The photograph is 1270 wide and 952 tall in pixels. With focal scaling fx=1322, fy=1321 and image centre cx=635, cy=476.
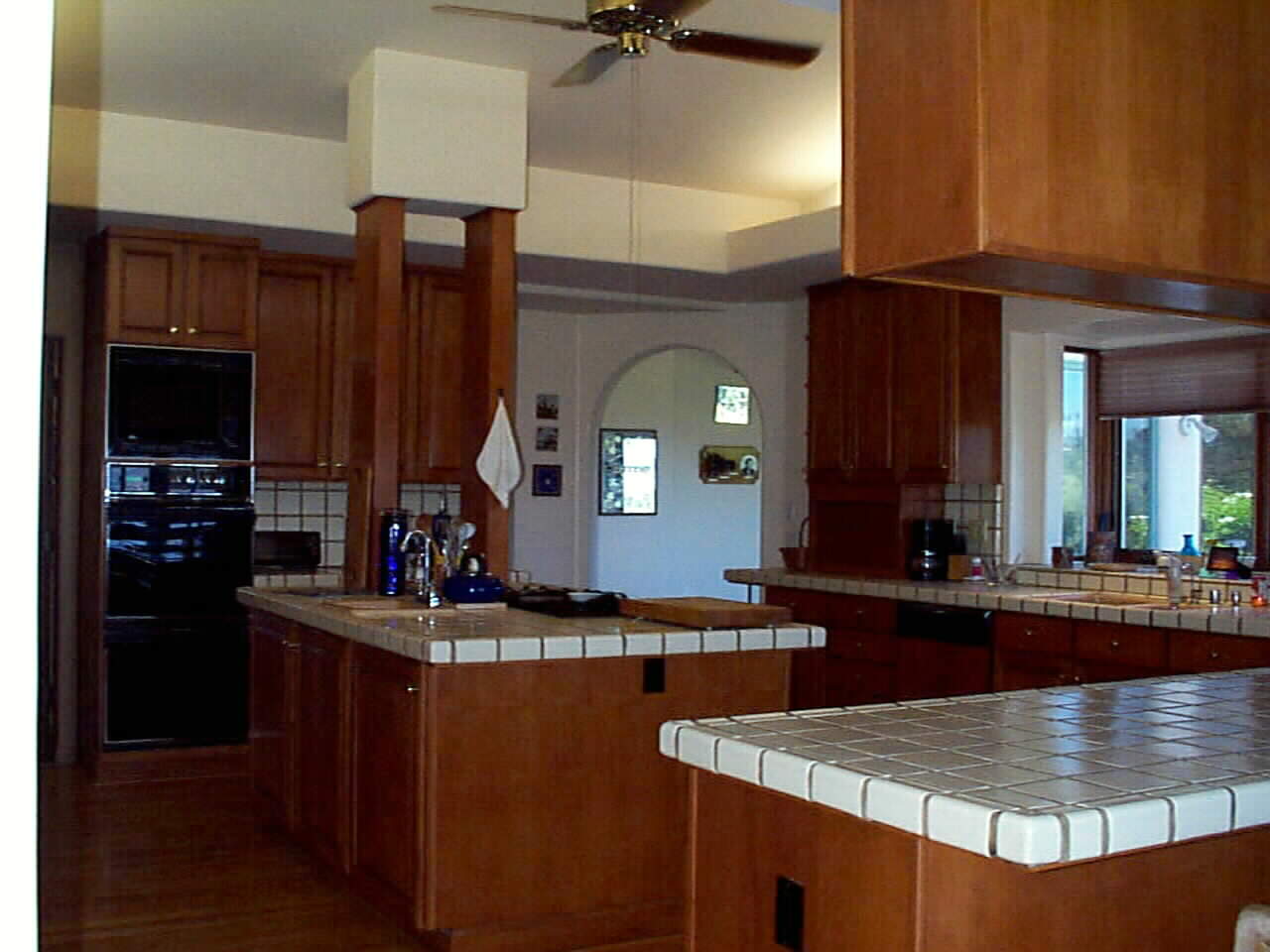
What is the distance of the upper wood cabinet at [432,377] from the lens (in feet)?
21.3

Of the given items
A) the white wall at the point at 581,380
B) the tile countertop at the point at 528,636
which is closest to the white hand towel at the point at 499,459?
the tile countertop at the point at 528,636

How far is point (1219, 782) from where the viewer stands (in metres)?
1.75

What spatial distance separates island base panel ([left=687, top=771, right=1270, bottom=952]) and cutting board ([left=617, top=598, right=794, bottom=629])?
164 centimetres

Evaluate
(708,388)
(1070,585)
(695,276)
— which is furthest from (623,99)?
(708,388)

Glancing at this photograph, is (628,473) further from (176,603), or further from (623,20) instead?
(623,20)

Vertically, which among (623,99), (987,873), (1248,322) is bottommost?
(987,873)

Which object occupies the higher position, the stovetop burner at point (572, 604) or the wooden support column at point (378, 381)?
the wooden support column at point (378, 381)

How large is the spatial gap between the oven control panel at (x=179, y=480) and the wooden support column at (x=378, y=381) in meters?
1.17

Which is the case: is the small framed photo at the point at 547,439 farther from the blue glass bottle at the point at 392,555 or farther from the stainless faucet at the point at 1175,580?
the stainless faucet at the point at 1175,580

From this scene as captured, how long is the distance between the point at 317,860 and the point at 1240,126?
3.52m

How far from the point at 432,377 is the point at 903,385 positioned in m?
2.30

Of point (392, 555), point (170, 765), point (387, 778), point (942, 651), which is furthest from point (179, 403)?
point (942, 651)

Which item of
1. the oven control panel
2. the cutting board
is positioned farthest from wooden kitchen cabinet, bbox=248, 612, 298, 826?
the cutting board

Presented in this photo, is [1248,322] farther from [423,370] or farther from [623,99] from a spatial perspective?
[423,370]
